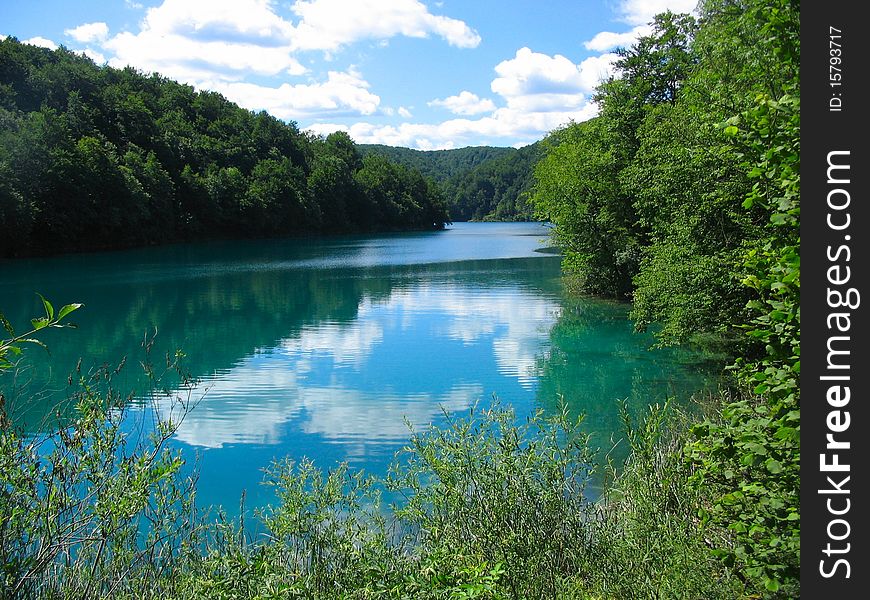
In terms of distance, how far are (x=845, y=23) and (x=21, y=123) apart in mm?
55219

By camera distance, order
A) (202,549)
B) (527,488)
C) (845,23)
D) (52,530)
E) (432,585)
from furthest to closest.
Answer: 1. (202,549)
2. (527,488)
3. (52,530)
4. (432,585)
5. (845,23)

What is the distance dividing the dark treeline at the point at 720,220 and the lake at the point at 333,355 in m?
2.14

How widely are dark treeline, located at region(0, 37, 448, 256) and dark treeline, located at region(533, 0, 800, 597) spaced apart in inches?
1330

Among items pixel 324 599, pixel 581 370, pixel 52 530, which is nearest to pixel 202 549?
pixel 52 530

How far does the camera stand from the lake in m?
12.6

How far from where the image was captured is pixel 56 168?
164 feet

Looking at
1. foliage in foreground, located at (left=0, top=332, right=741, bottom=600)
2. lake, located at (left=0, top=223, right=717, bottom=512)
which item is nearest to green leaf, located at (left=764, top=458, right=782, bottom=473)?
foliage in foreground, located at (left=0, top=332, right=741, bottom=600)

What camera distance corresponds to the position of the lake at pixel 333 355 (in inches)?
497

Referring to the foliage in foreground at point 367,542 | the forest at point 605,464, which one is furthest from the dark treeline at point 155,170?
the foliage in foreground at point 367,542

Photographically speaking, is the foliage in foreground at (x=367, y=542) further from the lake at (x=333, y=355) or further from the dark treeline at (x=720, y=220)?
the lake at (x=333, y=355)

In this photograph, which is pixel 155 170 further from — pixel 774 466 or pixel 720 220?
pixel 774 466

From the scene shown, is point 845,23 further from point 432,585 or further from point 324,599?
point 324,599

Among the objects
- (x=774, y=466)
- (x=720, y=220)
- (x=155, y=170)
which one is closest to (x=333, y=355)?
(x=720, y=220)

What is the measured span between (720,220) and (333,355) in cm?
1022
